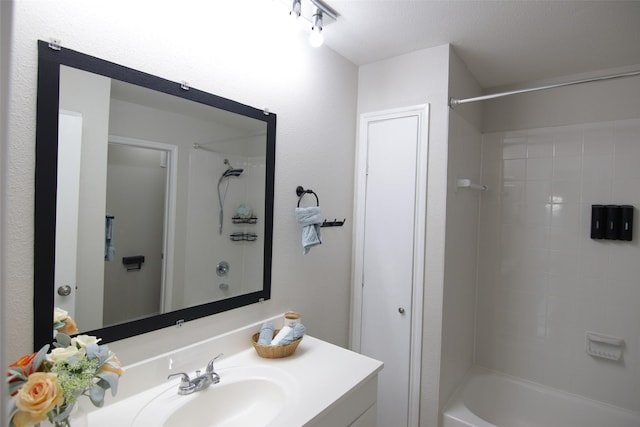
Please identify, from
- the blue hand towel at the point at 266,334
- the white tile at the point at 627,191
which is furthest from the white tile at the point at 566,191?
the blue hand towel at the point at 266,334

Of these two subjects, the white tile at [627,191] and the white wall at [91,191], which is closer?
the white wall at [91,191]

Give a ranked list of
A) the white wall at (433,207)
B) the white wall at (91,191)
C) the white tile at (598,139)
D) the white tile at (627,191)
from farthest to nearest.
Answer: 1. the white tile at (598,139)
2. the white tile at (627,191)
3. the white wall at (433,207)
4. the white wall at (91,191)

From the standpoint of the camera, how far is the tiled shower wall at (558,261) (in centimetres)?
210

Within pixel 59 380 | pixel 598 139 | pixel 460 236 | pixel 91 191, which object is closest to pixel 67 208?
pixel 91 191

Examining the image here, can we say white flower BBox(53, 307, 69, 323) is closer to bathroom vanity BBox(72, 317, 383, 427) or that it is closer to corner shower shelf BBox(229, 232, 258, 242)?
bathroom vanity BBox(72, 317, 383, 427)

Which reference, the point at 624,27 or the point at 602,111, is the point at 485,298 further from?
the point at 624,27

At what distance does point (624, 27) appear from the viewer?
1.67m

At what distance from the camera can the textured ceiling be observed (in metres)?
1.54

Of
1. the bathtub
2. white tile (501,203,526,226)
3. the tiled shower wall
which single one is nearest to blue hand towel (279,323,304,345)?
the bathtub

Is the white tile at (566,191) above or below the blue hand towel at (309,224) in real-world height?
above

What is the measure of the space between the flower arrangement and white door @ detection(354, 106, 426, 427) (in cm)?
155

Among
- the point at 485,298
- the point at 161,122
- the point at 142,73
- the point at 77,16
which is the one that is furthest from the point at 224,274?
the point at 485,298

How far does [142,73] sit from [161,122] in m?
0.17

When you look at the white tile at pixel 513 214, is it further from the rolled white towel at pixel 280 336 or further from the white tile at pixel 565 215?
the rolled white towel at pixel 280 336
